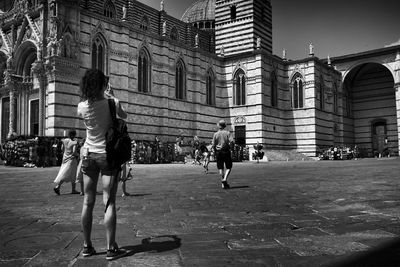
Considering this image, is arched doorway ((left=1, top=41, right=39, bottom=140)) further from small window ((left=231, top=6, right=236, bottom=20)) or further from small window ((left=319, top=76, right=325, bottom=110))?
small window ((left=319, top=76, right=325, bottom=110))

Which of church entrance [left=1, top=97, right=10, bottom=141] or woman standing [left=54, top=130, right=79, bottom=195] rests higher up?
church entrance [left=1, top=97, right=10, bottom=141]

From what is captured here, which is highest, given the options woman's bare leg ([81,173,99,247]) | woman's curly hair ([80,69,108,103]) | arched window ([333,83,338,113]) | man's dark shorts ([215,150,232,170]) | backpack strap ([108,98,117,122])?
arched window ([333,83,338,113])

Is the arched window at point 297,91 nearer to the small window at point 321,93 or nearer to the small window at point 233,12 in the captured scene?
the small window at point 321,93

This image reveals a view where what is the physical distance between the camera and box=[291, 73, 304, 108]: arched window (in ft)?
118

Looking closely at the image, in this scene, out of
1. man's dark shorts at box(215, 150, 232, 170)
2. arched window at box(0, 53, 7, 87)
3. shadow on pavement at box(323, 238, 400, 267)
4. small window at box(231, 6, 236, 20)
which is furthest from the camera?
small window at box(231, 6, 236, 20)

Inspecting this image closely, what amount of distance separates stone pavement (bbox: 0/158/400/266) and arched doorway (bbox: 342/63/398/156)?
3817 cm

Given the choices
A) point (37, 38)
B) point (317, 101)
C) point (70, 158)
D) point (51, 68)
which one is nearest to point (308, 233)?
point (70, 158)

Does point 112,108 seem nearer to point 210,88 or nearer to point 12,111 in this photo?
point 12,111

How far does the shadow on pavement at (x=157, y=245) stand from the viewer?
148 inches

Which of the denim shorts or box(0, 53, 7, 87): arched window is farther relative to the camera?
box(0, 53, 7, 87): arched window

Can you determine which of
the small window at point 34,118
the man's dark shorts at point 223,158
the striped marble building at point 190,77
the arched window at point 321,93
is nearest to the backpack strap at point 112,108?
the man's dark shorts at point 223,158

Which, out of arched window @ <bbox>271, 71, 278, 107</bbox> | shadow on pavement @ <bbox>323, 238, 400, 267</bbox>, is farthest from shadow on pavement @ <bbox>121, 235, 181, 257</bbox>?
arched window @ <bbox>271, 71, 278, 107</bbox>

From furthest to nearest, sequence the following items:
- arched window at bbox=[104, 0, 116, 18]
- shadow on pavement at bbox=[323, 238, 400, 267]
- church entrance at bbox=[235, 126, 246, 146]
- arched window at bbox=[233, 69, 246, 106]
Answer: arched window at bbox=[233, 69, 246, 106] → church entrance at bbox=[235, 126, 246, 146] → arched window at bbox=[104, 0, 116, 18] → shadow on pavement at bbox=[323, 238, 400, 267]

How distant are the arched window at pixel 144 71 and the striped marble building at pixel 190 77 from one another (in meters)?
0.07
